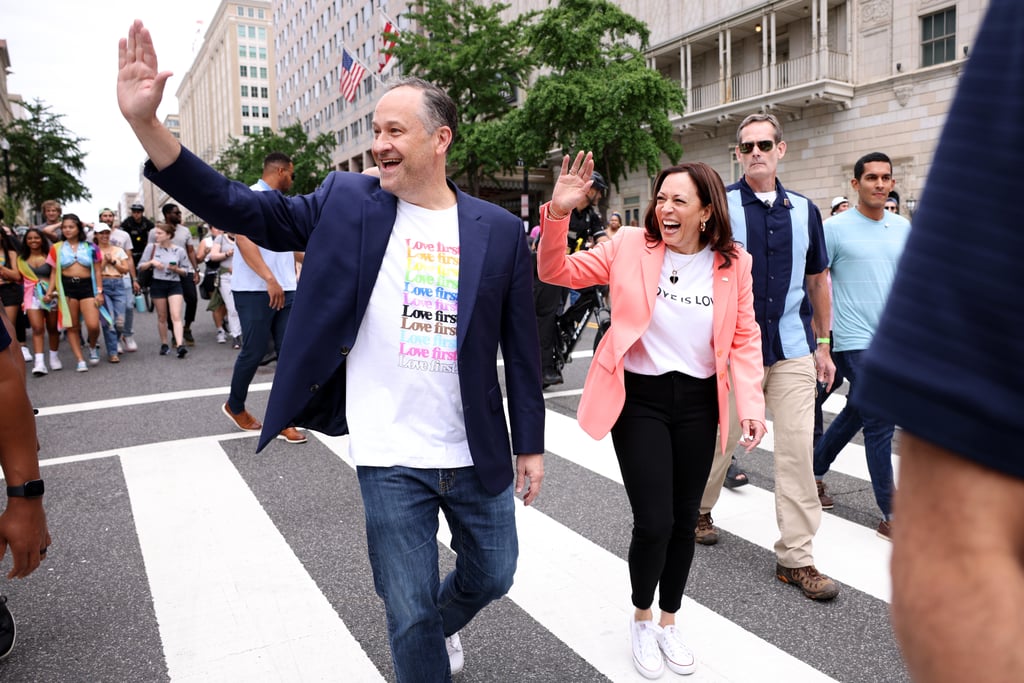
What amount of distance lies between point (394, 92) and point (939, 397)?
2302mm

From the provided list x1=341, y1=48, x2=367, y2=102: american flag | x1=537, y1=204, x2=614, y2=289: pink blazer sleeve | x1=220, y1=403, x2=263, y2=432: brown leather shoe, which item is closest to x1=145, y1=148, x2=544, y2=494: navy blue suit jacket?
x1=537, y1=204, x2=614, y2=289: pink blazer sleeve

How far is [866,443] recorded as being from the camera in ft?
14.6

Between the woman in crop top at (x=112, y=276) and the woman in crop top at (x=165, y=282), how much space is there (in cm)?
29

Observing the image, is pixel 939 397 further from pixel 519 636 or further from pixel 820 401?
pixel 820 401

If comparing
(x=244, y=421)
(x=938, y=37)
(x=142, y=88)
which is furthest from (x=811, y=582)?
(x=938, y=37)

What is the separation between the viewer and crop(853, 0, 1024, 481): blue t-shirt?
2.06 feet

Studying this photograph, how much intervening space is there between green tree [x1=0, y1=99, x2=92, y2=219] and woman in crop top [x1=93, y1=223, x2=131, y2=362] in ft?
93.5

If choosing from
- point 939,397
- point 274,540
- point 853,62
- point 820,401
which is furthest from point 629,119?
point 939,397

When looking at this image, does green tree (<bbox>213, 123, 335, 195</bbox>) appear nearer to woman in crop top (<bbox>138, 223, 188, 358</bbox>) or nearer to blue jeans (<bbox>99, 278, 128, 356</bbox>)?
woman in crop top (<bbox>138, 223, 188, 358</bbox>)

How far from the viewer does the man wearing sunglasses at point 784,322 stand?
387 centimetres

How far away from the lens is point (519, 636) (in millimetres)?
3359

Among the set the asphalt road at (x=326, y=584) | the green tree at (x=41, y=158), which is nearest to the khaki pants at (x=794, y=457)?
the asphalt road at (x=326, y=584)

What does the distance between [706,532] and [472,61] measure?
1038 inches

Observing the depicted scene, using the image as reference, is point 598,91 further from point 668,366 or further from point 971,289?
point 971,289
